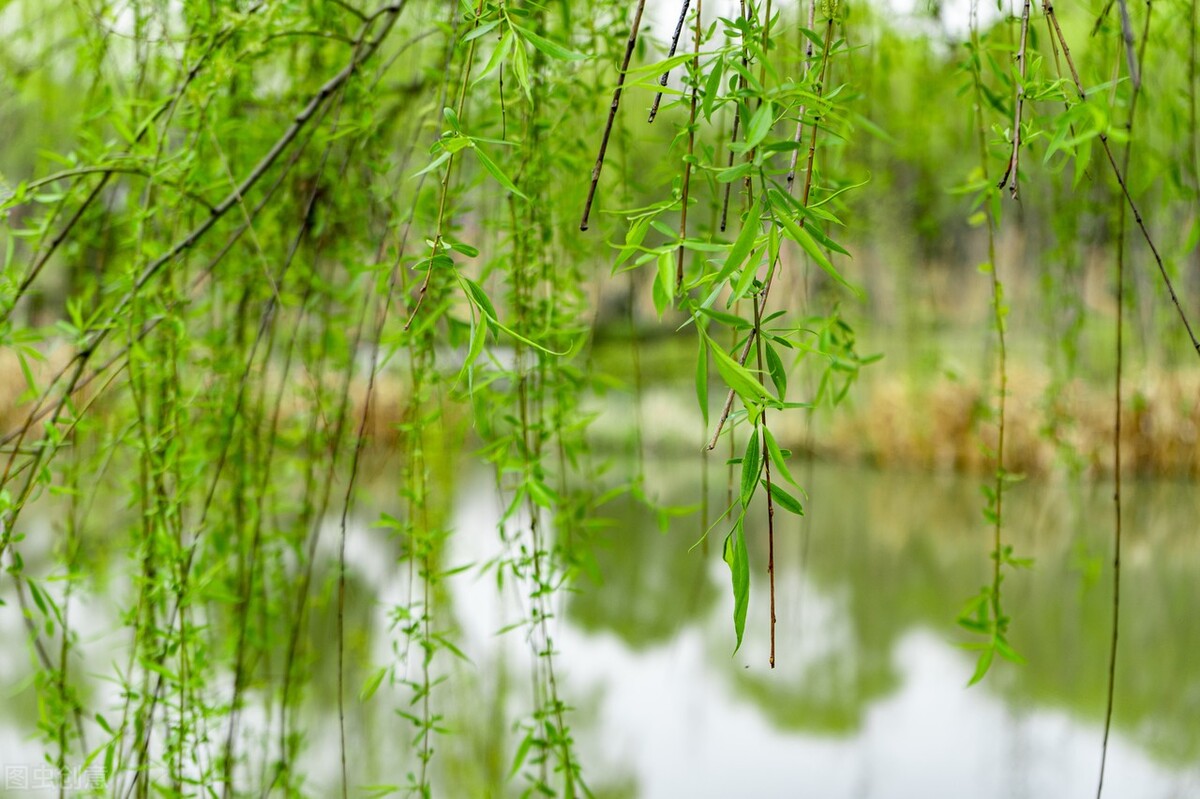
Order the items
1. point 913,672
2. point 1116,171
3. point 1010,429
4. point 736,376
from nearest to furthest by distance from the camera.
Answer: point 736,376
point 1116,171
point 913,672
point 1010,429

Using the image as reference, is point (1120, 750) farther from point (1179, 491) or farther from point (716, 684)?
point (1179, 491)

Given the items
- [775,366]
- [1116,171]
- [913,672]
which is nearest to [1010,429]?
[913,672]

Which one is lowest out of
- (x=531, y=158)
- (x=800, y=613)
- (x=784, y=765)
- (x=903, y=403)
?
(x=784, y=765)

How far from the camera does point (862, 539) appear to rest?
8.61 ft

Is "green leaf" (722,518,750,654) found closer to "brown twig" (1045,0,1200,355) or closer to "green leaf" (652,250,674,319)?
"green leaf" (652,250,674,319)

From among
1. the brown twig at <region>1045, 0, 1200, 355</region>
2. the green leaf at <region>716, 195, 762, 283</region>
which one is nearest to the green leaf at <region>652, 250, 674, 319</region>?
the green leaf at <region>716, 195, 762, 283</region>

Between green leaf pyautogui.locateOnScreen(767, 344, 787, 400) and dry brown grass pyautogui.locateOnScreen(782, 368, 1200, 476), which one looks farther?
dry brown grass pyautogui.locateOnScreen(782, 368, 1200, 476)

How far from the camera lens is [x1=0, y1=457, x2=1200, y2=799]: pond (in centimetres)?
144

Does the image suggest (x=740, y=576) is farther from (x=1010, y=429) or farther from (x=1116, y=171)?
(x=1010, y=429)

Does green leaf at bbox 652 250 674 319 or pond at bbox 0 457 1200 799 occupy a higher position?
green leaf at bbox 652 250 674 319

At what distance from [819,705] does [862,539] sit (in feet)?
3.17

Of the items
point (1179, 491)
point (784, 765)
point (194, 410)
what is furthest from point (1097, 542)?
point (194, 410)

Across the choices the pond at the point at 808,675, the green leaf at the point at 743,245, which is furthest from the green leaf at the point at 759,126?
the pond at the point at 808,675

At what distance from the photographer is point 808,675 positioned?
6.01 feet
